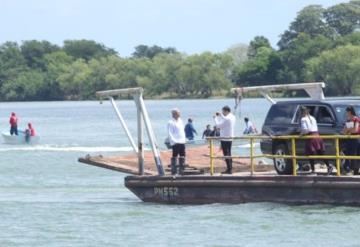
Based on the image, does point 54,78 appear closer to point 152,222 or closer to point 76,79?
point 76,79

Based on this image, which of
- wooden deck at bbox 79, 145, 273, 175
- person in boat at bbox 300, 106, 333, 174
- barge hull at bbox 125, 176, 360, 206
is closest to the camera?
barge hull at bbox 125, 176, 360, 206

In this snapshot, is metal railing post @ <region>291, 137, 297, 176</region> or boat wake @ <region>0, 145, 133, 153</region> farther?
boat wake @ <region>0, 145, 133, 153</region>

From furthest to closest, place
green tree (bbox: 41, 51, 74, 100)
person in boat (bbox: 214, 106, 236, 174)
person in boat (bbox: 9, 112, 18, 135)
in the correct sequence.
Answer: green tree (bbox: 41, 51, 74, 100)
person in boat (bbox: 9, 112, 18, 135)
person in boat (bbox: 214, 106, 236, 174)

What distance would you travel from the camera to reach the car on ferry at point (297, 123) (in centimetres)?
2608

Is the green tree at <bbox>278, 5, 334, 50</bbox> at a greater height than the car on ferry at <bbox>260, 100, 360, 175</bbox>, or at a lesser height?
greater

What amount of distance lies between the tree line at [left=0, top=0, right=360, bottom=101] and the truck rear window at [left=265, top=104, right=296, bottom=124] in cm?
10984

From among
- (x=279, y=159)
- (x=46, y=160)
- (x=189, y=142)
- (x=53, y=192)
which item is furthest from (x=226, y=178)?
(x=46, y=160)

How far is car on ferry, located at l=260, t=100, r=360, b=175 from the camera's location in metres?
26.1

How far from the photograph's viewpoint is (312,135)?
2497cm

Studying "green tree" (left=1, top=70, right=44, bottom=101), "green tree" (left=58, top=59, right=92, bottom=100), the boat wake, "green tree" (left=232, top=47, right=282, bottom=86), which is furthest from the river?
"green tree" (left=1, top=70, right=44, bottom=101)

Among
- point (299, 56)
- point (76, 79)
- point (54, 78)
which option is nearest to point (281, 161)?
point (299, 56)

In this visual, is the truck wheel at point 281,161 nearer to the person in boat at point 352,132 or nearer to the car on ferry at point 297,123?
the car on ferry at point 297,123

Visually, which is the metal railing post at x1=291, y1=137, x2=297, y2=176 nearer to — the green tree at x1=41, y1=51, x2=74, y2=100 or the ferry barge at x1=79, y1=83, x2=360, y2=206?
the ferry barge at x1=79, y1=83, x2=360, y2=206

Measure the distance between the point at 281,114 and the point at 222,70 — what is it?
13430cm
